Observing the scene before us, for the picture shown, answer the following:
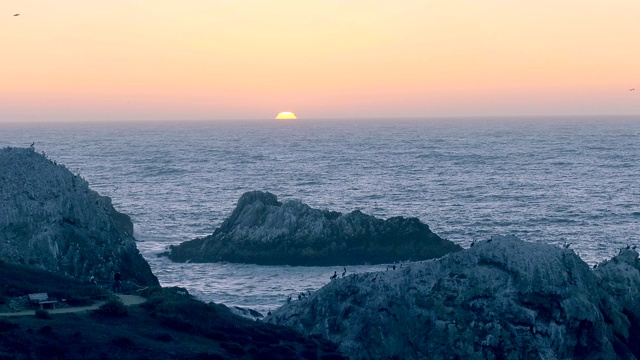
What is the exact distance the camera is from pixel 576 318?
42531 millimetres

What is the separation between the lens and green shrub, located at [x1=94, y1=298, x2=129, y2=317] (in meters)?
40.4

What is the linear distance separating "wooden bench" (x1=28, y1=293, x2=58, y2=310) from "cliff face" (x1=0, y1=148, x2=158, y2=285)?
478 inches

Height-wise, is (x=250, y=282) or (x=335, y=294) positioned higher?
(x=335, y=294)

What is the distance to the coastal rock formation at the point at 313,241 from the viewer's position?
73.4 metres

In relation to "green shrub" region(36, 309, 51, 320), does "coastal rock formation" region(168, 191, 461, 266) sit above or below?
below

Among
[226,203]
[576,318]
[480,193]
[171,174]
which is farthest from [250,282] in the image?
[171,174]

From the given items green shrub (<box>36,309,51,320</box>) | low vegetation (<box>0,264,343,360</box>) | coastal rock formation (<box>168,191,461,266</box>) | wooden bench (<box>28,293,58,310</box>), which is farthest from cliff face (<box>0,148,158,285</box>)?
coastal rock formation (<box>168,191,461,266</box>)

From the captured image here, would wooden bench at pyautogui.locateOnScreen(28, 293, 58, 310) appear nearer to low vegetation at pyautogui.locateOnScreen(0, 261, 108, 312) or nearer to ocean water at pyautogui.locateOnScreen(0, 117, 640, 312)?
low vegetation at pyautogui.locateOnScreen(0, 261, 108, 312)

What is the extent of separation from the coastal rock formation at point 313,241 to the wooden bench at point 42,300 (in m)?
32.5

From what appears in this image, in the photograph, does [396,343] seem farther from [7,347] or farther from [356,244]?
[356,244]

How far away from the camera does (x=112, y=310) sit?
1596 inches

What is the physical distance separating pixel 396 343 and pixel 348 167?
12547 centimetres

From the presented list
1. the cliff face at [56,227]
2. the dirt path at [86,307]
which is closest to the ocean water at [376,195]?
the cliff face at [56,227]

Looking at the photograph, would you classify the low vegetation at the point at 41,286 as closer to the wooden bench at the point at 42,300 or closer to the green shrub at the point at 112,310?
the wooden bench at the point at 42,300
